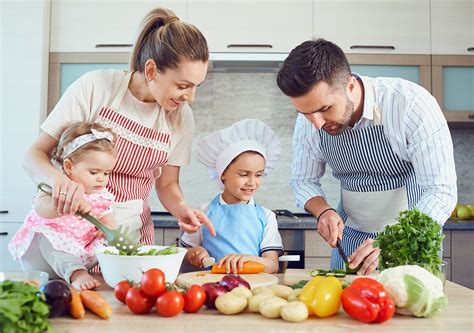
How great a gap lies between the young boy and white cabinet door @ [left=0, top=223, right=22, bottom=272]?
1440 mm

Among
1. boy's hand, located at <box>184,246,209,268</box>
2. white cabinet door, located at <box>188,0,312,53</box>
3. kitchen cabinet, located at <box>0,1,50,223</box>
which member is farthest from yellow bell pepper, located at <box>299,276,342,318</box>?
kitchen cabinet, located at <box>0,1,50,223</box>

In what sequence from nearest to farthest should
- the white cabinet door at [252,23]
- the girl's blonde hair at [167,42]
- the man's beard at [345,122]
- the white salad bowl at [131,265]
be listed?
the white salad bowl at [131,265] < the girl's blonde hair at [167,42] < the man's beard at [345,122] < the white cabinet door at [252,23]

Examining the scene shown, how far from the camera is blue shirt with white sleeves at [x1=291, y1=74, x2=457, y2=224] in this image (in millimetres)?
1577

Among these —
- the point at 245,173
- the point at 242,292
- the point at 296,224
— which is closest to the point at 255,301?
the point at 242,292

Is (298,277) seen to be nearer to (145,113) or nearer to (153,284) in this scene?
(153,284)

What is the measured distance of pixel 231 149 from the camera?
2041 mm

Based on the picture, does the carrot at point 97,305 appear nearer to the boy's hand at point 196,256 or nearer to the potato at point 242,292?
the potato at point 242,292

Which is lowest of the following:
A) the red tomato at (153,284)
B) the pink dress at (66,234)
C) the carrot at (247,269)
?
the carrot at (247,269)

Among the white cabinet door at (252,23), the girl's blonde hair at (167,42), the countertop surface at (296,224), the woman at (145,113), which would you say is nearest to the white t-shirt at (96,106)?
the woman at (145,113)

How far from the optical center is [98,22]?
3.23 meters

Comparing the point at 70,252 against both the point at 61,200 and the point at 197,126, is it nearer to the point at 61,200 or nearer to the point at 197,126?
the point at 61,200

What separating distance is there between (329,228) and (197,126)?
→ 6.33ft

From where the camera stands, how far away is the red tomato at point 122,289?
116 cm

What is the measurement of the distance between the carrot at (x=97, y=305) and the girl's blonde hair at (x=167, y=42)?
0.74 meters
